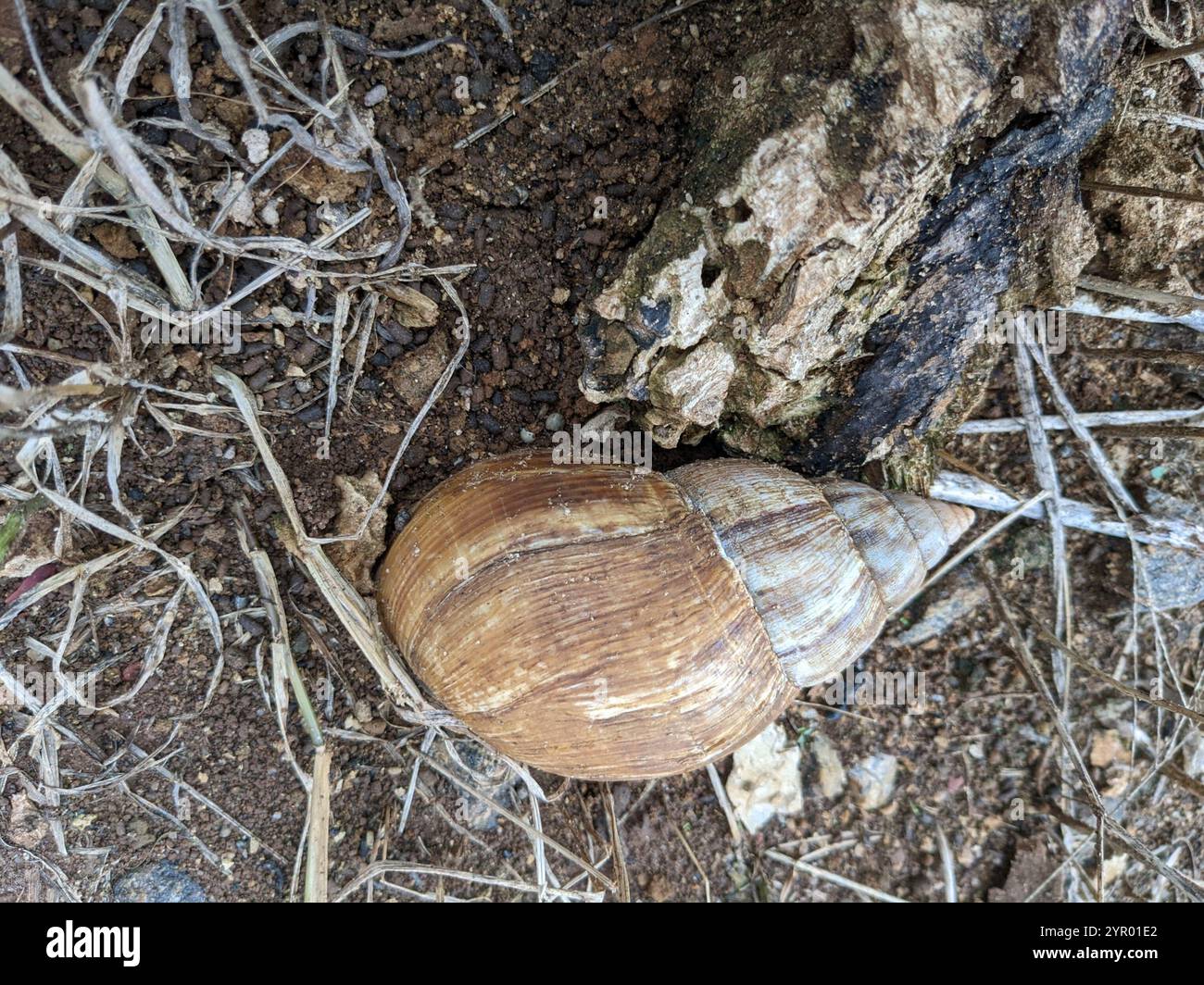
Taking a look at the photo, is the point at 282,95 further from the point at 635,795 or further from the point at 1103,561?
the point at 1103,561

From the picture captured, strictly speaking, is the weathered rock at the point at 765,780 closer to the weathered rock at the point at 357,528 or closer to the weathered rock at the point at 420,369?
the weathered rock at the point at 357,528

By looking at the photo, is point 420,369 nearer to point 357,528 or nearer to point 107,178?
point 357,528

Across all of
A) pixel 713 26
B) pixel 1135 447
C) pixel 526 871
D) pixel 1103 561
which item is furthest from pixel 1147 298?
pixel 526 871

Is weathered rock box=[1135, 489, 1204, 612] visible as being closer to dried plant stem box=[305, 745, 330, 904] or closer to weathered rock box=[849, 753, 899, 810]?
weathered rock box=[849, 753, 899, 810]

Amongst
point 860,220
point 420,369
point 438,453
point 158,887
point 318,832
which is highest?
point 860,220

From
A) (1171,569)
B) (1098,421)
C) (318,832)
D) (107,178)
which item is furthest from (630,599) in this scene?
(1171,569)

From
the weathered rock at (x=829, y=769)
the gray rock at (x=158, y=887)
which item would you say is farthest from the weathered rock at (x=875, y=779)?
the gray rock at (x=158, y=887)

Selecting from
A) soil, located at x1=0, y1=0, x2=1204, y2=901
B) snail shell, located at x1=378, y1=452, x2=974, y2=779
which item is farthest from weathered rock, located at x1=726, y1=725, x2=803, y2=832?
snail shell, located at x1=378, y1=452, x2=974, y2=779

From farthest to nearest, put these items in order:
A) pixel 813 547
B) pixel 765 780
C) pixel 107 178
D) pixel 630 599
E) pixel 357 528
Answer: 1. pixel 765 780
2. pixel 357 528
3. pixel 813 547
4. pixel 630 599
5. pixel 107 178
